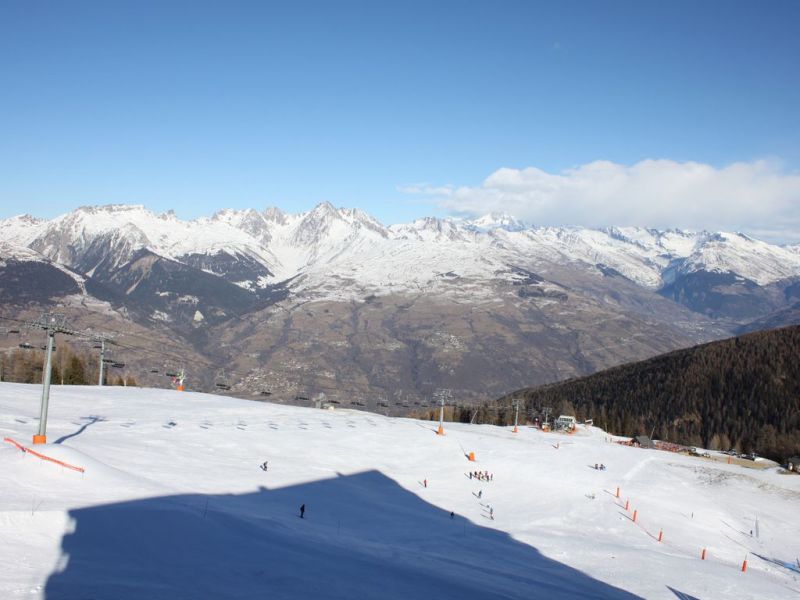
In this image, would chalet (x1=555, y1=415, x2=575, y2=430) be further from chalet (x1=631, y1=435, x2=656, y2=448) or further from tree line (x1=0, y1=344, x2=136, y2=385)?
tree line (x1=0, y1=344, x2=136, y2=385)

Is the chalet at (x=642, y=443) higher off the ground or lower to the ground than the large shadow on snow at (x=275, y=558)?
lower

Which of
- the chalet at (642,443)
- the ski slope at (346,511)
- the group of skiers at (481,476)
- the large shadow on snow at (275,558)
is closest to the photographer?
the large shadow on snow at (275,558)

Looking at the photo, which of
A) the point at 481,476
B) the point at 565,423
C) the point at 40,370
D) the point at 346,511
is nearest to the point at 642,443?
the point at 565,423

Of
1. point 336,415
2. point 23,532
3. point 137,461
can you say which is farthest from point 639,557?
point 336,415

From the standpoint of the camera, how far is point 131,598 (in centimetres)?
2041

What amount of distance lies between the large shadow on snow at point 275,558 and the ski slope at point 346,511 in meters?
0.13

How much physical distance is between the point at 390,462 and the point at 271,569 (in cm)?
4959

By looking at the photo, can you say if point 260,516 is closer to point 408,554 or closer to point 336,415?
point 408,554

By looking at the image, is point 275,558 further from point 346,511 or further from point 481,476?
point 481,476

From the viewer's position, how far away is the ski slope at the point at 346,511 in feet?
82.9

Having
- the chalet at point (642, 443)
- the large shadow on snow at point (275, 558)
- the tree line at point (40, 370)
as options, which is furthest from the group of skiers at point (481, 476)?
the tree line at point (40, 370)

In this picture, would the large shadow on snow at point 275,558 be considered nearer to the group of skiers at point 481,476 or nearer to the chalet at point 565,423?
the group of skiers at point 481,476

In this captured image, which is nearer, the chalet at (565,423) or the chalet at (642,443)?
the chalet at (642,443)

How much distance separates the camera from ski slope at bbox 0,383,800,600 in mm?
25266
